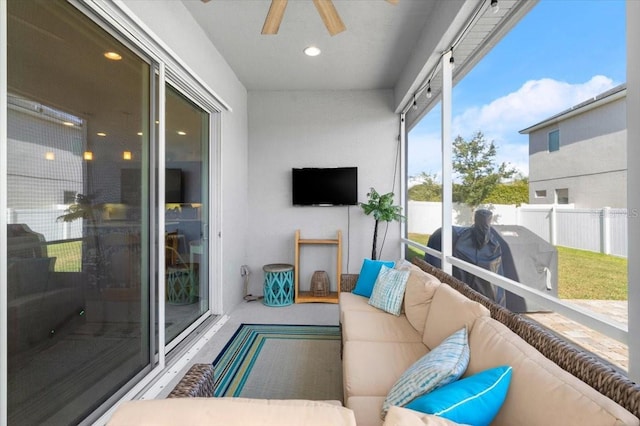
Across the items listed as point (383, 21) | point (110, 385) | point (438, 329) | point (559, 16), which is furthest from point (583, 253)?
point (110, 385)

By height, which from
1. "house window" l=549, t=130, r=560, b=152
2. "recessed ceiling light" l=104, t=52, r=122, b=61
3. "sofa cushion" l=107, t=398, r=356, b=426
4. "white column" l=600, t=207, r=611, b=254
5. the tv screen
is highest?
"recessed ceiling light" l=104, t=52, r=122, b=61

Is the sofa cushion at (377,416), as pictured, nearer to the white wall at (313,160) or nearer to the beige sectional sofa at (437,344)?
the beige sectional sofa at (437,344)

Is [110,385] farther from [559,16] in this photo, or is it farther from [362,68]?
[362,68]

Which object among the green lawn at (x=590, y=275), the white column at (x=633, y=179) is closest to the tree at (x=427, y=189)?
the green lawn at (x=590, y=275)

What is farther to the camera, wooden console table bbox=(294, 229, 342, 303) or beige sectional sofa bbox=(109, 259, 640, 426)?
wooden console table bbox=(294, 229, 342, 303)

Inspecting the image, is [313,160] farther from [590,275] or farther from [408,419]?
[408,419]

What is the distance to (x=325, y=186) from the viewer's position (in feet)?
13.9

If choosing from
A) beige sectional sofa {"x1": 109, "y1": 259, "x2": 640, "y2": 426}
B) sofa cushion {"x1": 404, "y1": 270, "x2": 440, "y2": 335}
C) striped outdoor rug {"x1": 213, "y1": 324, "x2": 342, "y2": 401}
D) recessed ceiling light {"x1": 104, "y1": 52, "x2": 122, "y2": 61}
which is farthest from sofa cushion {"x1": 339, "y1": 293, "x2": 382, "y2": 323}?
recessed ceiling light {"x1": 104, "y1": 52, "x2": 122, "y2": 61}

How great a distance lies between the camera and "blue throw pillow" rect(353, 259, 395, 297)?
2.85 m

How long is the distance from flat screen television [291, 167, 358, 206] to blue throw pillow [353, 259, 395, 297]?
1.41m

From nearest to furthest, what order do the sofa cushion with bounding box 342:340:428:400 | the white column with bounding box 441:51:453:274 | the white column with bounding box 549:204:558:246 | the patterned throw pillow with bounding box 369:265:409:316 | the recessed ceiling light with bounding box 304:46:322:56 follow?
the sofa cushion with bounding box 342:340:428:400
the white column with bounding box 549:204:558:246
the patterned throw pillow with bounding box 369:265:409:316
the white column with bounding box 441:51:453:274
the recessed ceiling light with bounding box 304:46:322:56

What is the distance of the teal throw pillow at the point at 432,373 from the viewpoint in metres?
1.11

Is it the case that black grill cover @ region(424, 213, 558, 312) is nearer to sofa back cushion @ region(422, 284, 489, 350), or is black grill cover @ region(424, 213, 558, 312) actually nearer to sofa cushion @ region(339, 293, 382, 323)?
sofa back cushion @ region(422, 284, 489, 350)

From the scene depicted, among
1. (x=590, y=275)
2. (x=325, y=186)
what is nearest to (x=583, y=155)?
(x=590, y=275)
